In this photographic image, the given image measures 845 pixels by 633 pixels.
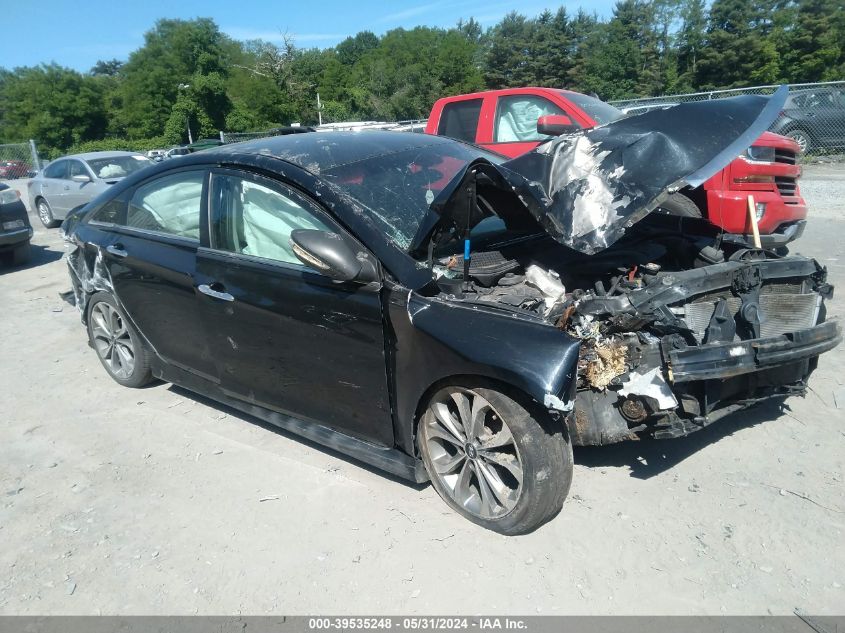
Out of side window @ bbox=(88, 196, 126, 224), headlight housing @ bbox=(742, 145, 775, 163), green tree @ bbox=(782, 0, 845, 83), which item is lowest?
headlight housing @ bbox=(742, 145, 775, 163)

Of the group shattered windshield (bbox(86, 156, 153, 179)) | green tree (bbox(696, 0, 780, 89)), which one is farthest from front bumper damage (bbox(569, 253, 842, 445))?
green tree (bbox(696, 0, 780, 89))

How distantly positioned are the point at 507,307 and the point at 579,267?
83 centimetres

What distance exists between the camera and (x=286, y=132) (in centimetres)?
472

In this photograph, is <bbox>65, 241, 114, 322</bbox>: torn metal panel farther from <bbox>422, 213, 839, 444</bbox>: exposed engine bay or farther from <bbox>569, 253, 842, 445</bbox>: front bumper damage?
<bbox>569, 253, 842, 445</bbox>: front bumper damage

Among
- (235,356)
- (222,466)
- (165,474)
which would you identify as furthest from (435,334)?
(165,474)

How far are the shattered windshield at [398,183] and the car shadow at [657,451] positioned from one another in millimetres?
1632

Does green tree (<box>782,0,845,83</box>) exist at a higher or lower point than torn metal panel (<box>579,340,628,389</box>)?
higher

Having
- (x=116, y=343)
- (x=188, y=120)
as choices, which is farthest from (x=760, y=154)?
(x=188, y=120)

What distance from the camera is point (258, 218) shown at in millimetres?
3484

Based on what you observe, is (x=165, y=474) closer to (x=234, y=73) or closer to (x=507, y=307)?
(x=507, y=307)

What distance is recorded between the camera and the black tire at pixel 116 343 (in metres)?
4.58

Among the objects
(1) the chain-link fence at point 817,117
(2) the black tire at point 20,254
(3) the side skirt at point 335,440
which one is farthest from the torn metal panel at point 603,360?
(1) the chain-link fence at point 817,117
